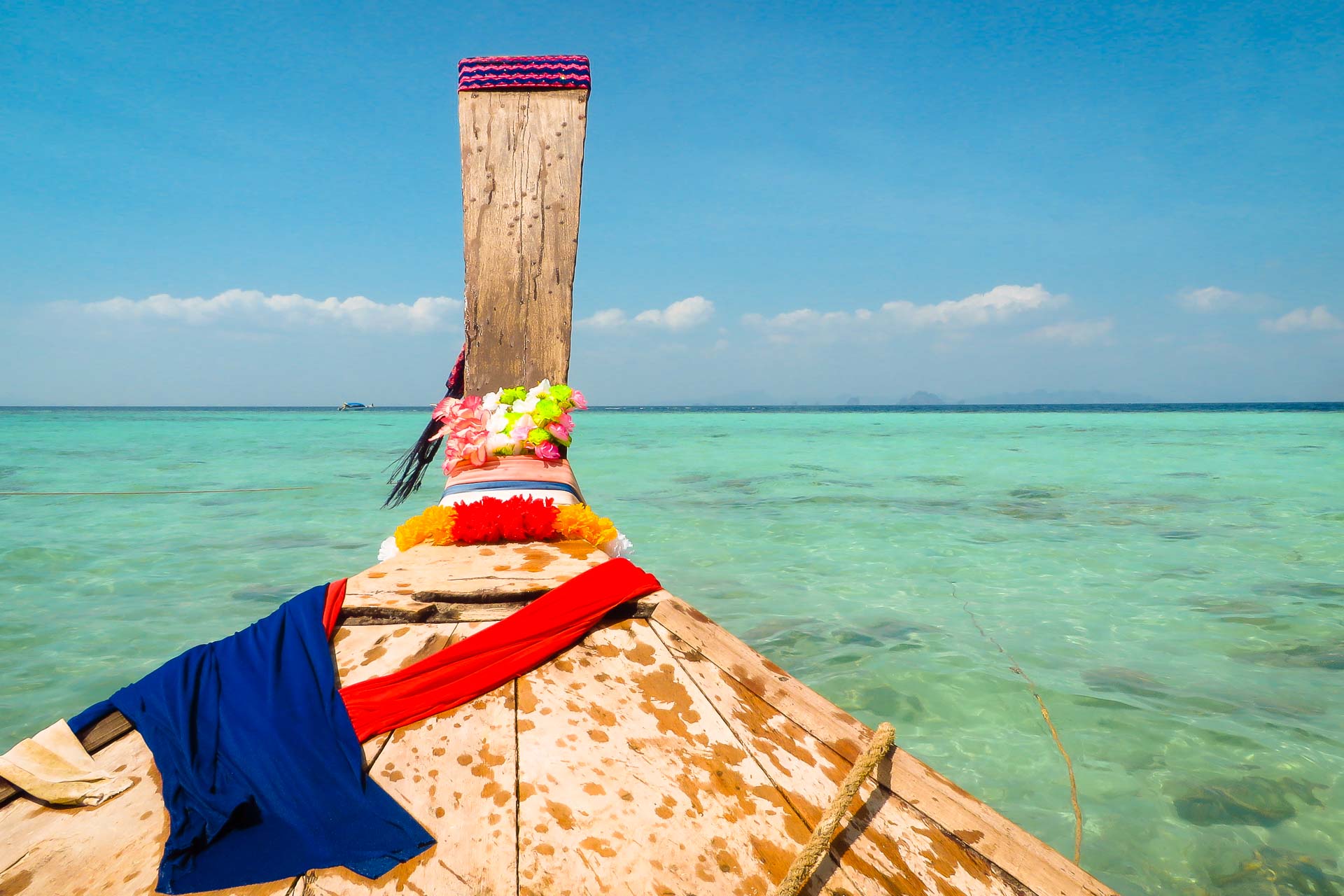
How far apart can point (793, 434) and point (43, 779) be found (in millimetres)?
25193

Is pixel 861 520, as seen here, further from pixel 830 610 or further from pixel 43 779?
pixel 43 779

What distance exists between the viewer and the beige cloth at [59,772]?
1.26 metres

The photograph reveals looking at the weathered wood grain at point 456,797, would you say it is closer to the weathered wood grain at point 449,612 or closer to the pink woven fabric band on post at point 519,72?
the weathered wood grain at point 449,612

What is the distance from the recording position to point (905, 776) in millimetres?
1417

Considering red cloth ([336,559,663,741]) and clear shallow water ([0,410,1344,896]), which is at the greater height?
red cloth ([336,559,663,741])

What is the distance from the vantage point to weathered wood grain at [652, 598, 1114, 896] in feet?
3.96

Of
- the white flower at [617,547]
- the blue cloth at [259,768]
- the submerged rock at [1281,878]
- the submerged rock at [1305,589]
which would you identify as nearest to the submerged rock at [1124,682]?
the submerged rock at [1281,878]

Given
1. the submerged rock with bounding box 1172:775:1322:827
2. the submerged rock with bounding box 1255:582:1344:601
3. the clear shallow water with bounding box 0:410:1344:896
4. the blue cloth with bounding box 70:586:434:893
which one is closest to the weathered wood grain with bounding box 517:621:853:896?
the blue cloth with bounding box 70:586:434:893

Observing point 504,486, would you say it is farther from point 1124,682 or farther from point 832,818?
point 1124,682

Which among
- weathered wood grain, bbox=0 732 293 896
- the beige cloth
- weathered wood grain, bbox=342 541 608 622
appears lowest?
weathered wood grain, bbox=0 732 293 896

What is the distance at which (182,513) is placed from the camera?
826 centimetres

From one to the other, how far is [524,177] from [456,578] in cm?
244

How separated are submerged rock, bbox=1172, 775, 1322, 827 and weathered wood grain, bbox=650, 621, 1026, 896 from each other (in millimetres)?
1897

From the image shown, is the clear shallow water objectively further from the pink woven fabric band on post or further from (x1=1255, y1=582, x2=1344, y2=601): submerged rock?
the pink woven fabric band on post
